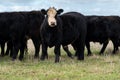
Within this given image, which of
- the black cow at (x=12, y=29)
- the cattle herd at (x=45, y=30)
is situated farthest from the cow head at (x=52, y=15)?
the black cow at (x=12, y=29)

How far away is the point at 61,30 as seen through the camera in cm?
1335

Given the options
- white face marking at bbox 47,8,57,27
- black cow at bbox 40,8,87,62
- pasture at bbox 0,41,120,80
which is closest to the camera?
pasture at bbox 0,41,120,80

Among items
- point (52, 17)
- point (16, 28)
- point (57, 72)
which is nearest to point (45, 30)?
point (52, 17)

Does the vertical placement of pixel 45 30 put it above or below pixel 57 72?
above

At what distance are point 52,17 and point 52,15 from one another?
84mm

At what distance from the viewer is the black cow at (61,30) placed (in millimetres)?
13086

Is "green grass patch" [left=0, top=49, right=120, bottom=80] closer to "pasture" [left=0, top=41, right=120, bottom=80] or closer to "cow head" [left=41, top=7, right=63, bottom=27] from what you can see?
"pasture" [left=0, top=41, right=120, bottom=80]

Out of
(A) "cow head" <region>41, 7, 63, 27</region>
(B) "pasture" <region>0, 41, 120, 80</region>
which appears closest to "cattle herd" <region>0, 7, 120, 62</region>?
(A) "cow head" <region>41, 7, 63, 27</region>

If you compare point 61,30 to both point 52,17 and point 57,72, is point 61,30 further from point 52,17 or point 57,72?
point 57,72

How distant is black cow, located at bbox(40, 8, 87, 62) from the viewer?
13.1 metres

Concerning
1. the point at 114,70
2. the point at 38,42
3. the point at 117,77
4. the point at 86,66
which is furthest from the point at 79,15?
the point at 117,77

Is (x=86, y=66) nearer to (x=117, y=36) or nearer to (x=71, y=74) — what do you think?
(x=71, y=74)

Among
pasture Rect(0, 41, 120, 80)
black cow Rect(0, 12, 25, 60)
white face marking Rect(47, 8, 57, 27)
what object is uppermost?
white face marking Rect(47, 8, 57, 27)

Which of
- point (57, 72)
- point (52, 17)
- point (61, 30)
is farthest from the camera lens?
point (61, 30)
